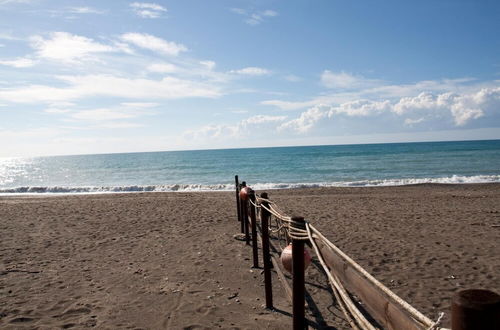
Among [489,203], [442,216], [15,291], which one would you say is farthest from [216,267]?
[489,203]

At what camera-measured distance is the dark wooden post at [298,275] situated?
300 cm

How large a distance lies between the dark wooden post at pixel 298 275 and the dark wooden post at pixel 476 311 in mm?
1857

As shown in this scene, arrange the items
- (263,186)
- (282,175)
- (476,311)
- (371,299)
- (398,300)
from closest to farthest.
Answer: (476,311)
(398,300)
(371,299)
(263,186)
(282,175)

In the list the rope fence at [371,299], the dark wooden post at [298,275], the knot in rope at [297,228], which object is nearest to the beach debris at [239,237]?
the rope fence at [371,299]

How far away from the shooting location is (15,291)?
5.98 metres

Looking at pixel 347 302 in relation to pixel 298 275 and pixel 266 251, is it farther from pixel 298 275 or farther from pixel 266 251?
pixel 266 251

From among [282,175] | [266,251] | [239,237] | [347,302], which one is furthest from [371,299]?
[282,175]

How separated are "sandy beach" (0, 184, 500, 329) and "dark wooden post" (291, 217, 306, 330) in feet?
5.50

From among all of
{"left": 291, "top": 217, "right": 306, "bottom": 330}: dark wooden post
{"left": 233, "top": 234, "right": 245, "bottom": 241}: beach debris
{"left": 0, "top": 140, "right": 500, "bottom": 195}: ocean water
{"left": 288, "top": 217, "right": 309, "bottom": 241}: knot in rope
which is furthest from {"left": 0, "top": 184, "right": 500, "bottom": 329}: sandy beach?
{"left": 0, "top": 140, "right": 500, "bottom": 195}: ocean water

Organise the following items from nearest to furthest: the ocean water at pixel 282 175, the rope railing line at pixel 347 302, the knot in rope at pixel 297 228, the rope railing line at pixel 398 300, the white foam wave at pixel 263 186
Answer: the rope railing line at pixel 398 300 < the rope railing line at pixel 347 302 < the knot in rope at pixel 297 228 < the white foam wave at pixel 263 186 < the ocean water at pixel 282 175

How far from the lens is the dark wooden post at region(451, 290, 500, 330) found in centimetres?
109

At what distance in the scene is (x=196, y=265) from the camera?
23.9 feet

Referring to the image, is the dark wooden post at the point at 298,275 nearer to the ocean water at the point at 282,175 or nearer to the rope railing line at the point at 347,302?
the rope railing line at the point at 347,302

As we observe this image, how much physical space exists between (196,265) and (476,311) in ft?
22.0
